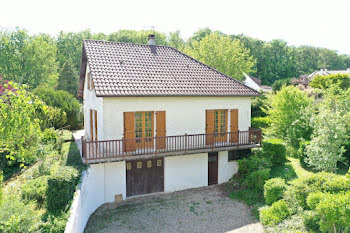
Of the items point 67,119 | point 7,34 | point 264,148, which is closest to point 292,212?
point 264,148

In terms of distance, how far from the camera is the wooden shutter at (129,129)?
13.2 meters

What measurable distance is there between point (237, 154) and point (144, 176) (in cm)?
615

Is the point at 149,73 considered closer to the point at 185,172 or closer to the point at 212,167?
the point at 185,172

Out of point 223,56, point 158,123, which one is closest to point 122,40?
point 223,56

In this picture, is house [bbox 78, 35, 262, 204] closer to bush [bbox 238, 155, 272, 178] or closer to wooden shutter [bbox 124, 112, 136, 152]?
wooden shutter [bbox 124, 112, 136, 152]

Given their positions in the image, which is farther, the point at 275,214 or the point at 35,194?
the point at 275,214

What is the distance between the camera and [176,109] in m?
14.5

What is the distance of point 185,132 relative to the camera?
1479 cm

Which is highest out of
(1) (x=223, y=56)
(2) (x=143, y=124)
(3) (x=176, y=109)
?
(1) (x=223, y=56)

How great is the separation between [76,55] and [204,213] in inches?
1901

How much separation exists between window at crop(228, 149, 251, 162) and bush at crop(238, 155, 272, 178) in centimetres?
59

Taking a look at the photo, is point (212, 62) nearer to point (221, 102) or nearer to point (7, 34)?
point (221, 102)

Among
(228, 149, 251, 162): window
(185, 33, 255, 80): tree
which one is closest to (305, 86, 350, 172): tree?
(228, 149, 251, 162): window

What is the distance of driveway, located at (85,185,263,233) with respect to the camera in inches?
444
